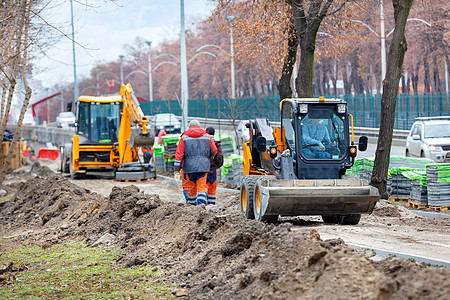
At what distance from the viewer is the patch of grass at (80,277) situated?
27.3 feet

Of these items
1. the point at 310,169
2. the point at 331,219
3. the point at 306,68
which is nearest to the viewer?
the point at 310,169

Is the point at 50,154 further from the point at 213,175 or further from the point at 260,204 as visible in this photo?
the point at 260,204

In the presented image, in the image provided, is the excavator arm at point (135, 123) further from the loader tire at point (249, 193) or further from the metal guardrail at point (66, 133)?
the metal guardrail at point (66, 133)

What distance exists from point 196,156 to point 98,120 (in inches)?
509

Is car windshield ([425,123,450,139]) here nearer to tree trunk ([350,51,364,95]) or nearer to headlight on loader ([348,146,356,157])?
headlight on loader ([348,146,356,157])

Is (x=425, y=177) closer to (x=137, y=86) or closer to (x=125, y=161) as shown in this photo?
(x=125, y=161)

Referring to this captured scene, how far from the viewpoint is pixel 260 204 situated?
11469 mm

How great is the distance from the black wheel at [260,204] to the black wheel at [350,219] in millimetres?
1270

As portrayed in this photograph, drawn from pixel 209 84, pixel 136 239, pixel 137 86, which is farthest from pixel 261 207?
pixel 137 86

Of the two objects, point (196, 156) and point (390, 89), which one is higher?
point (390, 89)

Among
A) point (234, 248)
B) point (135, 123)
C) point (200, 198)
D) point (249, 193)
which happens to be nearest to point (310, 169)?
point (249, 193)

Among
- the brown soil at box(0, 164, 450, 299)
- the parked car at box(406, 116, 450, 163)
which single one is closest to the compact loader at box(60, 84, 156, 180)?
the brown soil at box(0, 164, 450, 299)

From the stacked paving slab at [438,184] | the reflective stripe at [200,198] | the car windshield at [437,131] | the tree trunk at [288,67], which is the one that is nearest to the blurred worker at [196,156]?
the reflective stripe at [200,198]

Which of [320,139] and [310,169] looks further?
[320,139]
